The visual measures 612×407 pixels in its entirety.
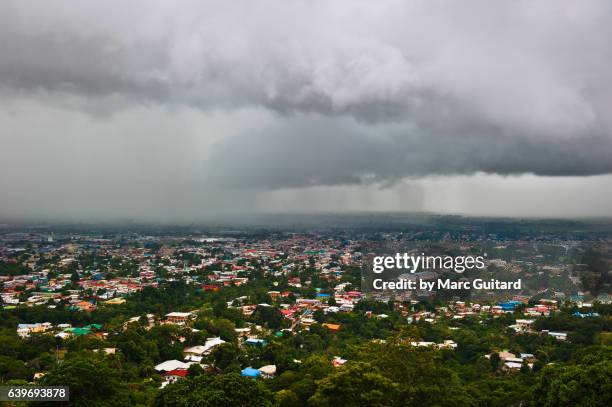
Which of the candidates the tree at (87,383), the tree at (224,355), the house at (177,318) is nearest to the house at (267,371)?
the tree at (224,355)

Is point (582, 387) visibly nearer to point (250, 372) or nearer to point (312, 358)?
point (312, 358)

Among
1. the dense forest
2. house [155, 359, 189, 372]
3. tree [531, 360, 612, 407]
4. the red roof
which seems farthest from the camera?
house [155, 359, 189, 372]

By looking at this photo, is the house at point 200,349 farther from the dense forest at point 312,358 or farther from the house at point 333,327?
the house at point 333,327

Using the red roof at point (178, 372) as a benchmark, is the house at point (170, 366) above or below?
above

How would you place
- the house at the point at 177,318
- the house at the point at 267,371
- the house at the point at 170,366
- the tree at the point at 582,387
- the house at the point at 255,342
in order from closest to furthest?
the tree at the point at 582,387 < the house at the point at 267,371 < the house at the point at 170,366 < the house at the point at 255,342 < the house at the point at 177,318

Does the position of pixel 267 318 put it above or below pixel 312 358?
below

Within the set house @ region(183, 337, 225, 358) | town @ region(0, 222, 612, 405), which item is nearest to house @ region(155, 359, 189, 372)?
town @ region(0, 222, 612, 405)

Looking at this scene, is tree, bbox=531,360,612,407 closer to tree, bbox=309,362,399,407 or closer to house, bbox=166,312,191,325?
tree, bbox=309,362,399,407

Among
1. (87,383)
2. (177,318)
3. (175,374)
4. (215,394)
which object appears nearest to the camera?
(215,394)

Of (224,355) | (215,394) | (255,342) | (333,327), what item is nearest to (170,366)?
(224,355)

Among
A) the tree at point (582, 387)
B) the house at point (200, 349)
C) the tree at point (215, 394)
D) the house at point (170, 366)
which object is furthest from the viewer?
the house at point (200, 349)

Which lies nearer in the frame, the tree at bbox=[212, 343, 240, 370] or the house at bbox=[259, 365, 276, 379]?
the house at bbox=[259, 365, 276, 379]

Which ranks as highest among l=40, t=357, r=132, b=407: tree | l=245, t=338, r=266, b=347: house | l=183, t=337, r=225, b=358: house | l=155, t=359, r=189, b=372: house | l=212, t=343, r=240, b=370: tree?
l=40, t=357, r=132, b=407: tree
